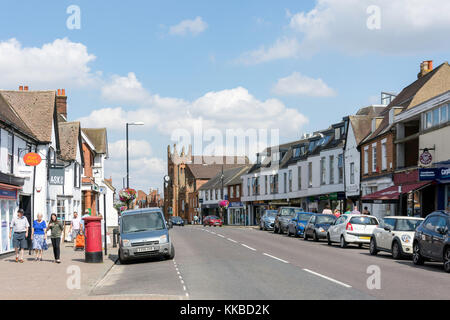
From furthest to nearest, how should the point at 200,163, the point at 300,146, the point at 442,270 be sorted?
the point at 200,163 < the point at 300,146 < the point at 442,270

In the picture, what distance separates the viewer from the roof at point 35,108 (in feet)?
103

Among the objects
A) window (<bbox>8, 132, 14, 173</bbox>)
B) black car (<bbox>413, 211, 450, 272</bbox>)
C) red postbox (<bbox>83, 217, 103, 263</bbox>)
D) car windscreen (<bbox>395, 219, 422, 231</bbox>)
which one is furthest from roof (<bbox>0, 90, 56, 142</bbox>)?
black car (<bbox>413, 211, 450, 272</bbox>)

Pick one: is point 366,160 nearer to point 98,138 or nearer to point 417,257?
point 417,257

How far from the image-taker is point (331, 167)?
5194 centimetres

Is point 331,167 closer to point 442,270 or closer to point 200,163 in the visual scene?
point 442,270

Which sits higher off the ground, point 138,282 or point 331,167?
point 331,167

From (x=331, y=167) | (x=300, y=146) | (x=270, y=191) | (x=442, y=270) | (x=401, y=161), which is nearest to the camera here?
(x=442, y=270)

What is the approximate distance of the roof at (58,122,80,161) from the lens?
1594 inches

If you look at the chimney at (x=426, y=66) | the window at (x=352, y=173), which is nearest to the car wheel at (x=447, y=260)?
the chimney at (x=426, y=66)

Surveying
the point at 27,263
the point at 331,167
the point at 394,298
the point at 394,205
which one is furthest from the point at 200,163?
the point at 394,298

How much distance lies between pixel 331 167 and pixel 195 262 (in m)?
34.1

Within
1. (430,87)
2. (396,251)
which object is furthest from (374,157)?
(396,251)

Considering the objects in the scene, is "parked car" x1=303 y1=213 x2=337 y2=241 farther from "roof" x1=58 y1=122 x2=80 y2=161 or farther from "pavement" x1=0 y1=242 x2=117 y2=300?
"roof" x1=58 y1=122 x2=80 y2=161

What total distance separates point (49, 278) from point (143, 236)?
514cm
